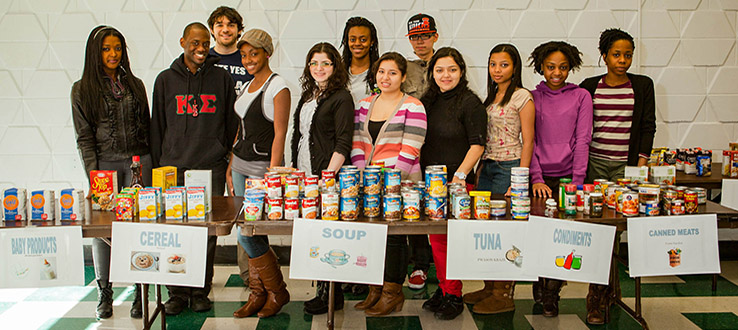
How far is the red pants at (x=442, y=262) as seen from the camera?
339 centimetres

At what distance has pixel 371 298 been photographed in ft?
11.9

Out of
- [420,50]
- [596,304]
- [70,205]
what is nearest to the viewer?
[70,205]

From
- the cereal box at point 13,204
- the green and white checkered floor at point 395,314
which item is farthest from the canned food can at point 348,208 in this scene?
the cereal box at point 13,204

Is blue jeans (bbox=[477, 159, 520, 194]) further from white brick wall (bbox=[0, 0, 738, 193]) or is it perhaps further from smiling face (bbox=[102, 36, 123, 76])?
smiling face (bbox=[102, 36, 123, 76])

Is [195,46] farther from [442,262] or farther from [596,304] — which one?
[596,304]

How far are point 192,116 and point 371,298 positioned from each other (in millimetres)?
1551

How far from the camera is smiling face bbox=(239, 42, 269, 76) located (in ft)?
11.5

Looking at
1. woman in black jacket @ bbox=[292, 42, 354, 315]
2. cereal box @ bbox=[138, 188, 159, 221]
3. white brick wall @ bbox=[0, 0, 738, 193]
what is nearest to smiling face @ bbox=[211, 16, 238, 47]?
white brick wall @ bbox=[0, 0, 738, 193]

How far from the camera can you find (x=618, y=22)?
4.70 metres

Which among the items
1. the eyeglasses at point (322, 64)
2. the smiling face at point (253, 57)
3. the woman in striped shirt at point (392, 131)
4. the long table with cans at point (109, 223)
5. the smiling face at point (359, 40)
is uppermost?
the smiling face at point (359, 40)

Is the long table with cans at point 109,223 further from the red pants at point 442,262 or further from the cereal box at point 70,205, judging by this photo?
the red pants at point 442,262

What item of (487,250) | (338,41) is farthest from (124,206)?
(338,41)

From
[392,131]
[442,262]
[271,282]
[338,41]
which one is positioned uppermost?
[338,41]

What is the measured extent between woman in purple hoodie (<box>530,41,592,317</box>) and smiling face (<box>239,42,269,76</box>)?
1670 millimetres
